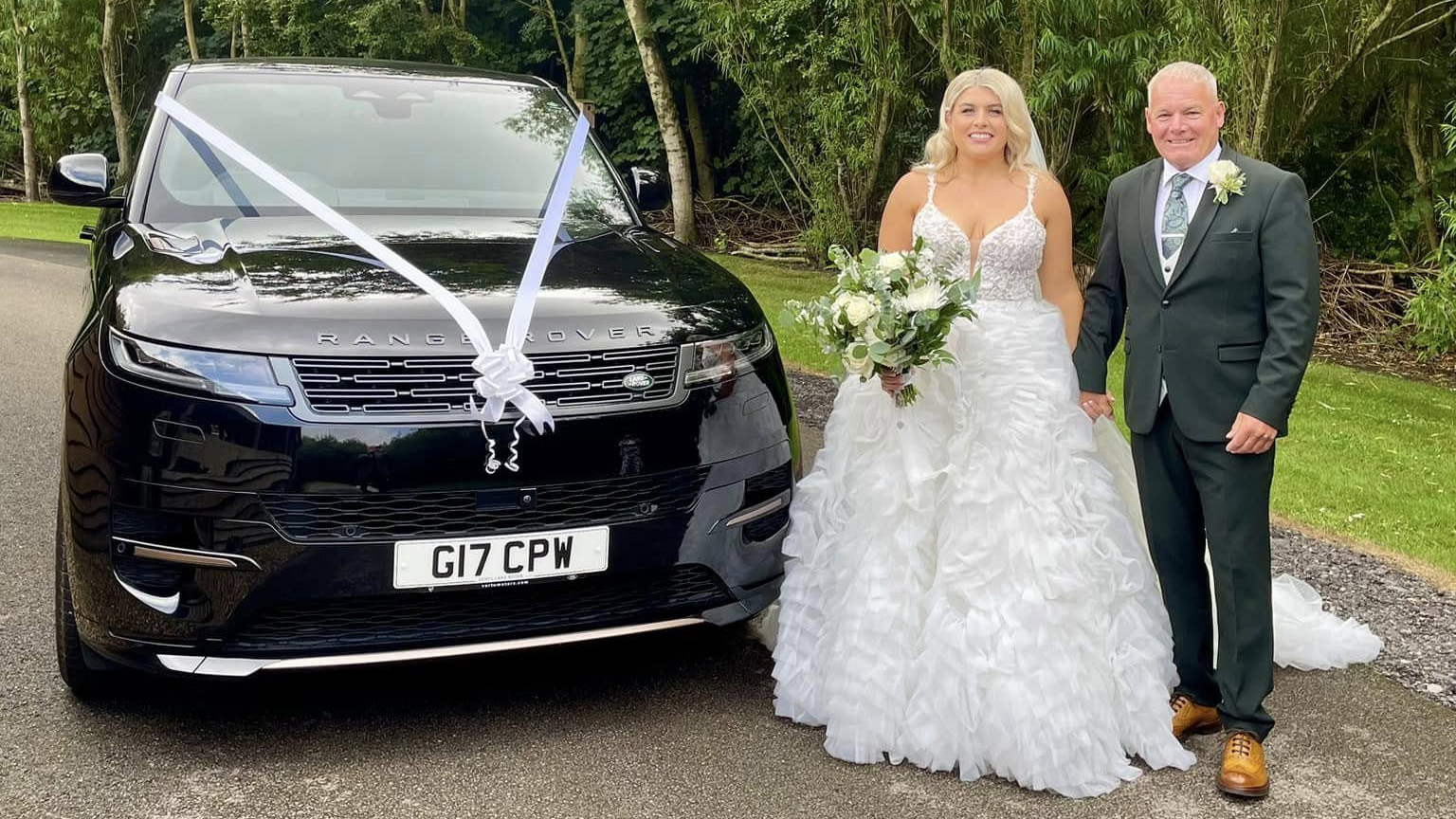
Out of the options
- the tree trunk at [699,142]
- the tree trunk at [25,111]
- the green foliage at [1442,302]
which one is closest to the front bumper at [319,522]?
the green foliage at [1442,302]

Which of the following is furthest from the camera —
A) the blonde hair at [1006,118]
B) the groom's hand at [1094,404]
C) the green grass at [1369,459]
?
the green grass at [1369,459]

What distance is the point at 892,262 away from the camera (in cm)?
350

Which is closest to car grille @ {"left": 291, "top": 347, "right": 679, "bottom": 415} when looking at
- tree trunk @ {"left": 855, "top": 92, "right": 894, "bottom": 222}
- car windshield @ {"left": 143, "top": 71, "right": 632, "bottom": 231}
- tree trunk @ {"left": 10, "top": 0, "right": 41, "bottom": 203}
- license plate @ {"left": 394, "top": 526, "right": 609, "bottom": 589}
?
license plate @ {"left": 394, "top": 526, "right": 609, "bottom": 589}

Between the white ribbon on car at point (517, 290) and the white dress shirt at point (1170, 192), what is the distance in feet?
5.40

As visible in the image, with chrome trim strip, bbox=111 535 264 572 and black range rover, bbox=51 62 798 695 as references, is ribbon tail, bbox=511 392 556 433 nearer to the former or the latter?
black range rover, bbox=51 62 798 695

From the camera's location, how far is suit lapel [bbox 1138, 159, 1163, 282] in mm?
3340

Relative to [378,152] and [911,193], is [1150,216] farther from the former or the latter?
[378,152]

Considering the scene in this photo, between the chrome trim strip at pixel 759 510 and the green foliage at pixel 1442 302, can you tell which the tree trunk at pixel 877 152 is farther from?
the chrome trim strip at pixel 759 510

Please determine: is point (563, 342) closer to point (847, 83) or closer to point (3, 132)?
point (847, 83)

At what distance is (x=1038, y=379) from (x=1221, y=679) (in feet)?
3.08

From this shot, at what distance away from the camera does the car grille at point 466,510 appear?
299cm

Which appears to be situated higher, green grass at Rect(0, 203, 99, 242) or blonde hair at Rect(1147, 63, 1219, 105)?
blonde hair at Rect(1147, 63, 1219, 105)

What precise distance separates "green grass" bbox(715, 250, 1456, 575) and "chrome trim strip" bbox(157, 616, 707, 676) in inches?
44.4

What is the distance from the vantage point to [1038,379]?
362cm
